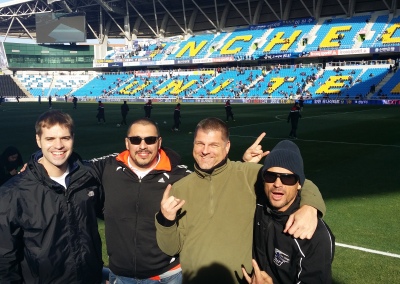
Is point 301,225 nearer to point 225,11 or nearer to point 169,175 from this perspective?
point 169,175

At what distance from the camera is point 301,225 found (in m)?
2.69

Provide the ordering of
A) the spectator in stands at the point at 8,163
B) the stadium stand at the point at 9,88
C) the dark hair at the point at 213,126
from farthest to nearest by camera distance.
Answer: the stadium stand at the point at 9,88
the spectator in stands at the point at 8,163
the dark hair at the point at 213,126

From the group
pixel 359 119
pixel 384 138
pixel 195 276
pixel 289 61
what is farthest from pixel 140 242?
pixel 289 61

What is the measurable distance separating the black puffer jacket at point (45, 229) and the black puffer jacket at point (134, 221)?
1.06 ft

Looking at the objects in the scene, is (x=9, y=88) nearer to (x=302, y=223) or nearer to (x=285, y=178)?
(x=285, y=178)

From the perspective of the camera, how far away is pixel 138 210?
3.71 meters

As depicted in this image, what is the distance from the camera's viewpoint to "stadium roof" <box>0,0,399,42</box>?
61375 millimetres

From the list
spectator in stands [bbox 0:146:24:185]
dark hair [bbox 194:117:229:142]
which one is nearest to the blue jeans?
dark hair [bbox 194:117:229:142]

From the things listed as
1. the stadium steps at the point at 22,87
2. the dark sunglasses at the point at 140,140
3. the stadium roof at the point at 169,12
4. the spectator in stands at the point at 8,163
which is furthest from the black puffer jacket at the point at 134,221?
the stadium steps at the point at 22,87

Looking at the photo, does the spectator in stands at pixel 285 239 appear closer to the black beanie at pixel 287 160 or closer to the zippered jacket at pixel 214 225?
the black beanie at pixel 287 160

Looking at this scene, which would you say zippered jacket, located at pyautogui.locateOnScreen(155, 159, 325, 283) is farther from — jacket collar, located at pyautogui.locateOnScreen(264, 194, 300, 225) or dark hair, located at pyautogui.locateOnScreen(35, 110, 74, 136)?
dark hair, located at pyautogui.locateOnScreen(35, 110, 74, 136)

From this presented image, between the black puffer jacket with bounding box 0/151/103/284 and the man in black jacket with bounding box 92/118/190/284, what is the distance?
0.33m

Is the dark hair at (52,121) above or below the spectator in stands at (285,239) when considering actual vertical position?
above

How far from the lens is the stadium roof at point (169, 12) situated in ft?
201
